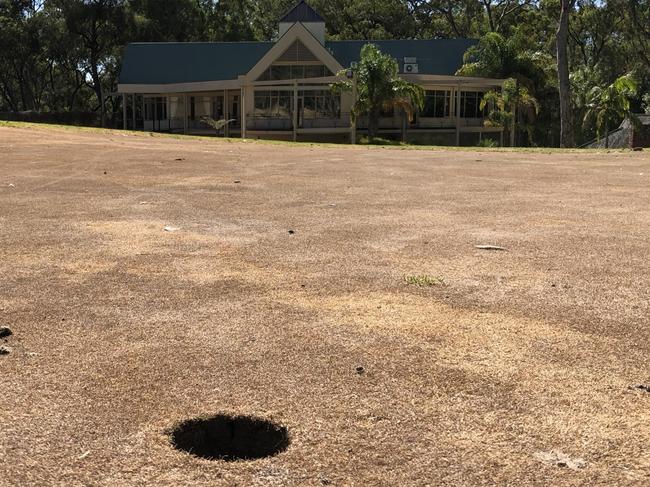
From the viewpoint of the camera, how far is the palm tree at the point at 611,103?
36469 millimetres

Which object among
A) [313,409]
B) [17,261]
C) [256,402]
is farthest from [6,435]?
[17,261]

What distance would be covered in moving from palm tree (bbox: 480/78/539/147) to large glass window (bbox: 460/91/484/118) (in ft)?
12.7

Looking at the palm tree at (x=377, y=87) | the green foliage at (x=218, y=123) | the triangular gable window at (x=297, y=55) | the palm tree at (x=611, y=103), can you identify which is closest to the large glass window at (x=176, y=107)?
the green foliage at (x=218, y=123)

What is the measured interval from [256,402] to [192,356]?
737 millimetres

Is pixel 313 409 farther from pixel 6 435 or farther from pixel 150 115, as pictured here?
pixel 150 115

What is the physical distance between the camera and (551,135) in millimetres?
46281

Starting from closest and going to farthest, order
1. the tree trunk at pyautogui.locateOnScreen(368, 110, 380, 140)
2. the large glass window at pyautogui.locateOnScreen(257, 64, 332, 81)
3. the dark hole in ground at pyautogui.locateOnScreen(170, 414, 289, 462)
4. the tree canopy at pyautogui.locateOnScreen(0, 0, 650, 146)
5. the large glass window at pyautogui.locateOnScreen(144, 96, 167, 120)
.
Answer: the dark hole in ground at pyautogui.locateOnScreen(170, 414, 289, 462)
the tree trunk at pyautogui.locateOnScreen(368, 110, 380, 140)
the large glass window at pyautogui.locateOnScreen(257, 64, 332, 81)
the large glass window at pyautogui.locateOnScreen(144, 96, 167, 120)
the tree canopy at pyautogui.locateOnScreen(0, 0, 650, 146)

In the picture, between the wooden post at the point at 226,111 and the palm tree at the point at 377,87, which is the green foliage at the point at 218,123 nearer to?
the wooden post at the point at 226,111

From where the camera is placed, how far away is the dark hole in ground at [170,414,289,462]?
10.1ft

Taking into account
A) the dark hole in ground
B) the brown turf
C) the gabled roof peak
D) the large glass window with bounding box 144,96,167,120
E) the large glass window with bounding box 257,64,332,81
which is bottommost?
the dark hole in ground

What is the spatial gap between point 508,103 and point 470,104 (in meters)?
6.95

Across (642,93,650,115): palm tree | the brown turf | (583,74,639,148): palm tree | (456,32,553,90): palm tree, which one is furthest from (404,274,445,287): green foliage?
(642,93,650,115): palm tree

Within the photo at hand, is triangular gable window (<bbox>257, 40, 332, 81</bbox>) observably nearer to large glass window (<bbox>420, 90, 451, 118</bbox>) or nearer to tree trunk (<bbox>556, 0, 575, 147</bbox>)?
large glass window (<bbox>420, 90, 451, 118</bbox>)

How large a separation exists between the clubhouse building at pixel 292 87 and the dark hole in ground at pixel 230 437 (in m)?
35.4
